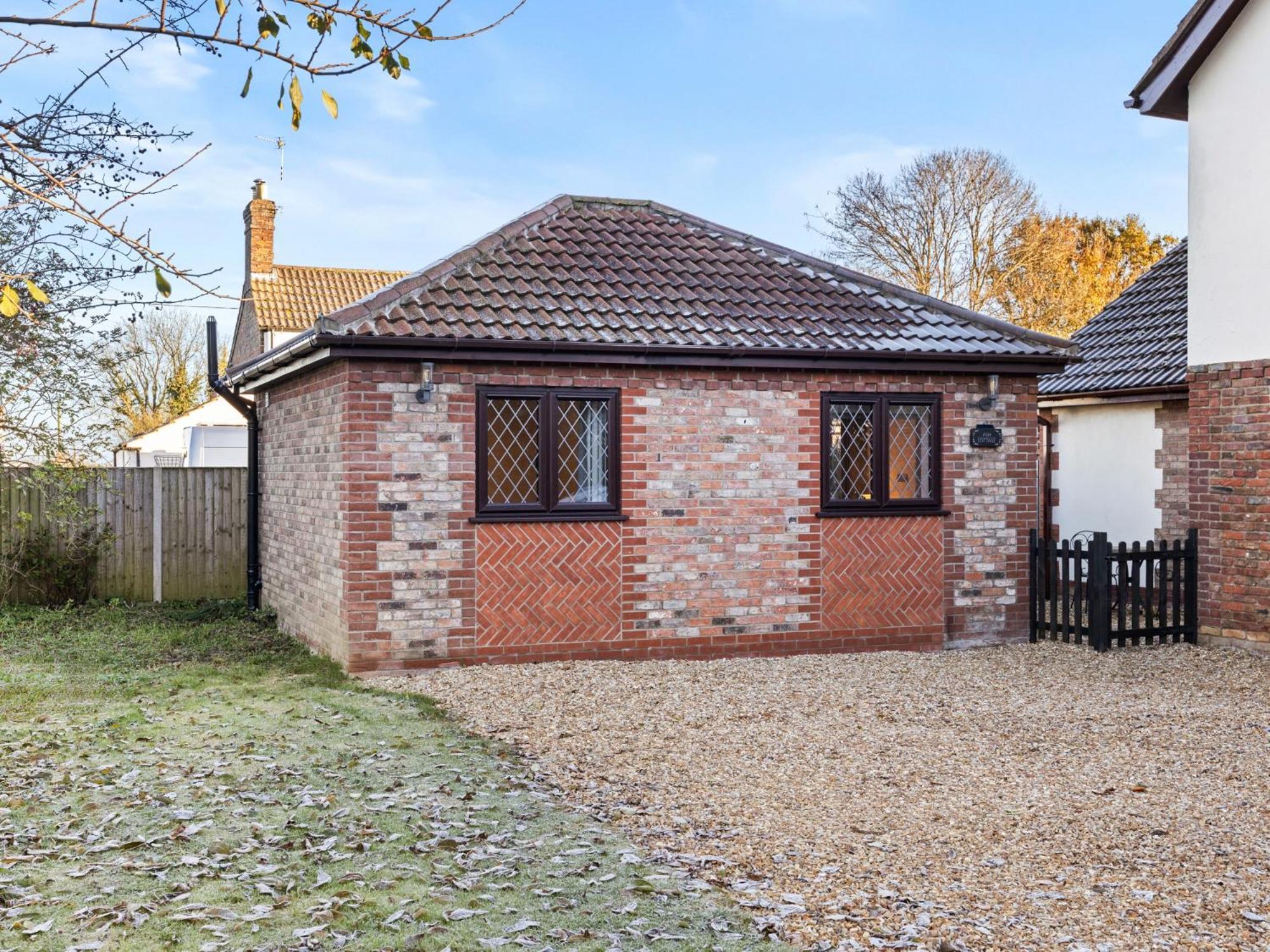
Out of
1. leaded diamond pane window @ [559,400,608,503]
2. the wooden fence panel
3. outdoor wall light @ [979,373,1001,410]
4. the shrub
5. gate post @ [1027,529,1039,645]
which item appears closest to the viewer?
leaded diamond pane window @ [559,400,608,503]

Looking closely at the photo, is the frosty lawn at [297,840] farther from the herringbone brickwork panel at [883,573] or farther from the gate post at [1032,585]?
the gate post at [1032,585]

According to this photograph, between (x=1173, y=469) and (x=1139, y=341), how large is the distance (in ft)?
6.30

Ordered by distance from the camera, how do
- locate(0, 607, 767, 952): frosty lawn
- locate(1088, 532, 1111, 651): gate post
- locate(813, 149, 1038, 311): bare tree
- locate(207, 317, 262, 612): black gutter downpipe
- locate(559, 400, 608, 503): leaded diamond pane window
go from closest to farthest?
locate(0, 607, 767, 952): frosty lawn
locate(559, 400, 608, 503): leaded diamond pane window
locate(1088, 532, 1111, 651): gate post
locate(207, 317, 262, 612): black gutter downpipe
locate(813, 149, 1038, 311): bare tree

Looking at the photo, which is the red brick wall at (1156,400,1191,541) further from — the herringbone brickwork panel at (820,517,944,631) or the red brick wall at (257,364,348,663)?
the red brick wall at (257,364,348,663)

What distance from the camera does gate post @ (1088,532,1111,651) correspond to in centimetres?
1093

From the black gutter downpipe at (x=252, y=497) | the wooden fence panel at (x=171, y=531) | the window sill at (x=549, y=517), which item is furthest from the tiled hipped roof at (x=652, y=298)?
the wooden fence panel at (x=171, y=531)

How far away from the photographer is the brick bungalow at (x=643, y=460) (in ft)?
32.1

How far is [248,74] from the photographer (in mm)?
3486

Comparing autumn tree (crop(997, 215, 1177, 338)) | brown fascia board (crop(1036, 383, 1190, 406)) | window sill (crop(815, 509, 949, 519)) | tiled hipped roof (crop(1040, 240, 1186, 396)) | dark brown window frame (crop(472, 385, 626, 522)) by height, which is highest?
autumn tree (crop(997, 215, 1177, 338))

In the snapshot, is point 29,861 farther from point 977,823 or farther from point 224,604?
point 224,604

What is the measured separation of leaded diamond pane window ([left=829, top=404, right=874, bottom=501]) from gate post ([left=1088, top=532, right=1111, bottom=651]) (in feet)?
7.34

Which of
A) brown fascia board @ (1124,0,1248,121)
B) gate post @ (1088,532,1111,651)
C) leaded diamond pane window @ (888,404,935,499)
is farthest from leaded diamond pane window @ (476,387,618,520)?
brown fascia board @ (1124,0,1248,121)

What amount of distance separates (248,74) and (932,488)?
900 cm

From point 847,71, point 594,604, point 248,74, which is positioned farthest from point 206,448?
point 248,74
